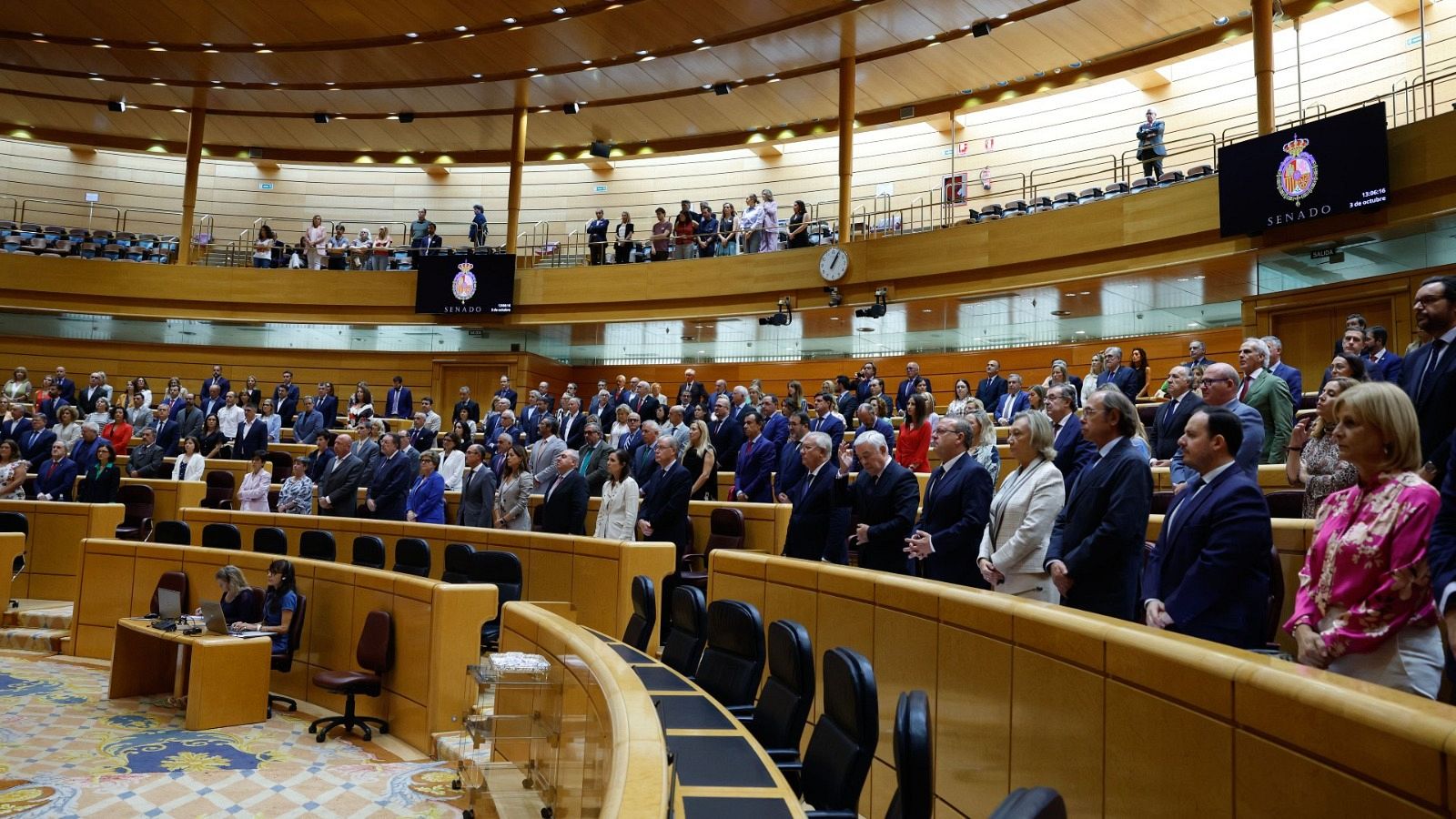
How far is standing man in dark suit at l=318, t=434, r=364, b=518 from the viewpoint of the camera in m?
8.51

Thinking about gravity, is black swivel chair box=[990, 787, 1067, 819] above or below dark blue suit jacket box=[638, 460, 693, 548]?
below

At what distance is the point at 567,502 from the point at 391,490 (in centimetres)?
211

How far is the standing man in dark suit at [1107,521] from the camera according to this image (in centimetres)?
292

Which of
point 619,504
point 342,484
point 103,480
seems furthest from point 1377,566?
point 103,480

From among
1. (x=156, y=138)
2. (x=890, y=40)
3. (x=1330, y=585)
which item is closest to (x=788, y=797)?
(x=1330, y=585)

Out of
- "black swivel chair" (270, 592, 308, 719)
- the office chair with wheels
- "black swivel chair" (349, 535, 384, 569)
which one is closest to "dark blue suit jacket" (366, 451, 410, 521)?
"black swivel chair" (349, 535, 384, 569)

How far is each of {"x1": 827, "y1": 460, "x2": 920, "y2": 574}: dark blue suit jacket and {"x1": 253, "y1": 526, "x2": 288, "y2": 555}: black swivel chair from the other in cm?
526

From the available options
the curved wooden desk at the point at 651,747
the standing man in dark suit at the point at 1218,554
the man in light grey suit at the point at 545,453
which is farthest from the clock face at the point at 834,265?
the standing man in dark suit at the point at 1218,554

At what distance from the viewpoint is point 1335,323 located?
9.75m

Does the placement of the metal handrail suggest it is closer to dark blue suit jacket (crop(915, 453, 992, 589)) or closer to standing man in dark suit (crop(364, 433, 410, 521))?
standing man in dark suit (crop(364, 433, 410, 521))

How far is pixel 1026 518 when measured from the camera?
330cm

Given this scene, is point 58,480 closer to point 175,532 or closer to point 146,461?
point 146,461

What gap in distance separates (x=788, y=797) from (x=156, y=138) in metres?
20.9

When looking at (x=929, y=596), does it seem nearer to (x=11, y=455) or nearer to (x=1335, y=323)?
(x=1335, y=323)
